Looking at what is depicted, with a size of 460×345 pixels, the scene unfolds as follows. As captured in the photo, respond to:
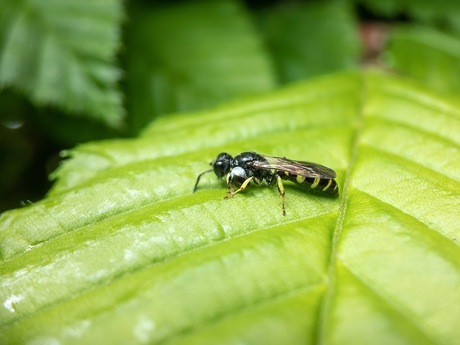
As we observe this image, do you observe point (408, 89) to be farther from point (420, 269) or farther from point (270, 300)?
point (270, 300)

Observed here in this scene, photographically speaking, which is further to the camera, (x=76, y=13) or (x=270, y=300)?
(x=76, y=13)

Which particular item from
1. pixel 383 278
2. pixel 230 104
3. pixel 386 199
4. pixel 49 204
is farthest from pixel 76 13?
pixel 383 278

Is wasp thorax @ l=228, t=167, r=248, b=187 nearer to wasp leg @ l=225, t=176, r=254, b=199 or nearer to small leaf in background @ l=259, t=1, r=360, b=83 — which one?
wasp leg @ l=225, t=176, r=254, b=199

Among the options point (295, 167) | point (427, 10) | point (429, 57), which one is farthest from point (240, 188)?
point (427, 10)

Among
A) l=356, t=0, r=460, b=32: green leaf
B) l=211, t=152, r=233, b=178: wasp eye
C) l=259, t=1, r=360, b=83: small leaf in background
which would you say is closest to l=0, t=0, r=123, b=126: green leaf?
l=211, t=152, r=233, b=178: wasp eye

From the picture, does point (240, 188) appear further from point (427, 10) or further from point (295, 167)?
point (427, 10)
